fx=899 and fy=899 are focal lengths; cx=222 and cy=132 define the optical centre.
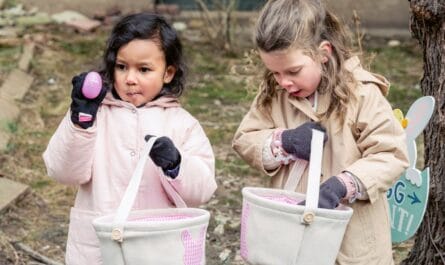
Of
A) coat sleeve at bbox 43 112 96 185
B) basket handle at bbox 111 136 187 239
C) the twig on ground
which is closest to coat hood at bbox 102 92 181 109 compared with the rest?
coat sleeve at bbox 43 112 96 185

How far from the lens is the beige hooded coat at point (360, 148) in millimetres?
2725

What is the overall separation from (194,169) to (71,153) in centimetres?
37

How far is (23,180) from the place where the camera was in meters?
5.12

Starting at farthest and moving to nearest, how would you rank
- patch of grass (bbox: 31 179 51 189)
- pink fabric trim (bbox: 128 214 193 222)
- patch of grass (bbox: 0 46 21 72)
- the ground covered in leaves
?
patch of grass (bbox: 0 46 21 72)
patch of grass (bbox: 31 179 51 189)
the ground covered in leaves
pink fabric trim (bbox: 128 214 193 222)

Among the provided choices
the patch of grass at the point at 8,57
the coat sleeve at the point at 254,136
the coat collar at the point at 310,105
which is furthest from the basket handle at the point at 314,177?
the patch of grass at the point at 8,57

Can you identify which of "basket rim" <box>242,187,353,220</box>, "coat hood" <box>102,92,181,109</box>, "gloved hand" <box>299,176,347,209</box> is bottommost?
"basket rim" <box>242,187,353,220</box>

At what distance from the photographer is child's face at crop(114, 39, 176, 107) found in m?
2.80

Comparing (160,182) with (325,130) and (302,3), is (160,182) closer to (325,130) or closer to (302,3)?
(325,130)

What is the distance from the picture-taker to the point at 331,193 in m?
A: 2.58

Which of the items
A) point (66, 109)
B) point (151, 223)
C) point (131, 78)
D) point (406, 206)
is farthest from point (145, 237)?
point (66, 109)

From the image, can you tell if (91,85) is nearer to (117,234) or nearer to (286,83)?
(117,234)

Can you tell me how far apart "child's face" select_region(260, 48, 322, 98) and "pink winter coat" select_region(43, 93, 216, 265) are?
1.08ft

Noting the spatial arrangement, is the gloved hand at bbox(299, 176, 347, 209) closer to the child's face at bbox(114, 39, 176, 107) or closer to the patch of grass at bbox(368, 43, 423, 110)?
the child's face at bbox(114, 39, 176, 107)

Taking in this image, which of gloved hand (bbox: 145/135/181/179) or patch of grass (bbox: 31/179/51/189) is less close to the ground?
gloved hand (bbox: 145/135/181/179)
